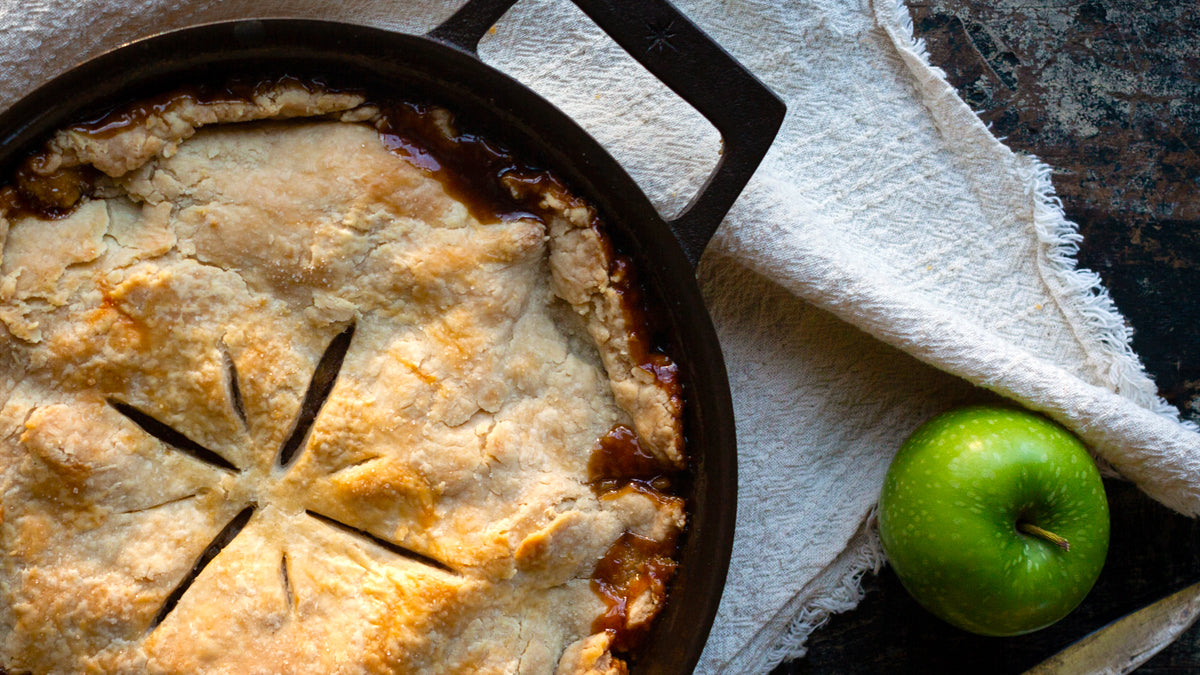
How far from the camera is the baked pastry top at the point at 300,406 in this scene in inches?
70.4

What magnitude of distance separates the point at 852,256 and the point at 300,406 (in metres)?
1.37

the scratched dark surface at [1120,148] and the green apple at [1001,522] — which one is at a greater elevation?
the scratched dark surface at [1120,148]

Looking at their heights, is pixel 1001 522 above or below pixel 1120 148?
below

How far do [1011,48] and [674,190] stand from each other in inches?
40.5

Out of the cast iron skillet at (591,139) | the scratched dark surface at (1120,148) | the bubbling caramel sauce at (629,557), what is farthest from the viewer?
the scratched dark surface at (1120,148)

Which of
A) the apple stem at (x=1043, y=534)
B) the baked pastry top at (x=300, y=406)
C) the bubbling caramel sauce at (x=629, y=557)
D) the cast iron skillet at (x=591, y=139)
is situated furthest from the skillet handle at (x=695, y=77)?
the apple stem at (x=1043, y=534)

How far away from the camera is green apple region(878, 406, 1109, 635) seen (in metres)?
1.97

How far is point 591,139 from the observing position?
185cm

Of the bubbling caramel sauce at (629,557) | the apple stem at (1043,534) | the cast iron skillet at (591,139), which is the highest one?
the cast iron skillet at (591,139)

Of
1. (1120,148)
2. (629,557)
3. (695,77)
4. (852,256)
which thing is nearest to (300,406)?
(629,557)

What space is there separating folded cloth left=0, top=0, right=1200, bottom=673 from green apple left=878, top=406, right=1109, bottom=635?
19 centimetres

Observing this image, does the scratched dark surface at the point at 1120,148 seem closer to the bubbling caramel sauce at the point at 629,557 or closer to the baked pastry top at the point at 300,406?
the bubbling caramel sauce at the point at 629,557

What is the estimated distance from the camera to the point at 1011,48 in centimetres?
234

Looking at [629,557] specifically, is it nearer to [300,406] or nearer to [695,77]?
[300,406]
